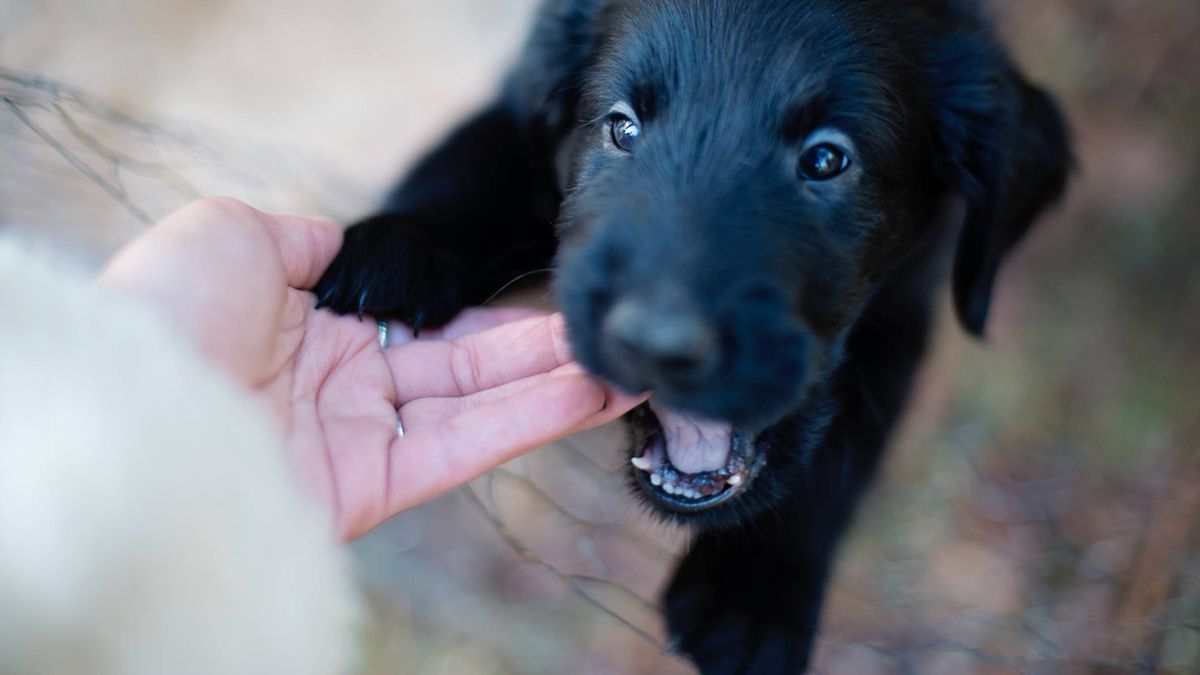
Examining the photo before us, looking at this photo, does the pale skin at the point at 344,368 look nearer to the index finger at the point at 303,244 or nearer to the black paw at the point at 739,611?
the index finger at the point at 303,244

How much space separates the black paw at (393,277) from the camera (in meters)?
1.41

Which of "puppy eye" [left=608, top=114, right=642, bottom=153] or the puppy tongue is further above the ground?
"puppy eye" [left=608, top=114, right=642, bottom=153]

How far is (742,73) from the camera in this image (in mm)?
1274

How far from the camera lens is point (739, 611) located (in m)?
1.56

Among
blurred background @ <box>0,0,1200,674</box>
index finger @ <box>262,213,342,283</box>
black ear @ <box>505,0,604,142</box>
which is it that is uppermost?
black ear @ <box>505,0,604,142</box>

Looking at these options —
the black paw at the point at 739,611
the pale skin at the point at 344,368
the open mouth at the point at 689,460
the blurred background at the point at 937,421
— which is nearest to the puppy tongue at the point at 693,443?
the open mouth at the point at 689,460

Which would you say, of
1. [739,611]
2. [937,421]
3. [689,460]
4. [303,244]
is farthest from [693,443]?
[937,421]

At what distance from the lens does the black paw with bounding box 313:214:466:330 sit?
141 centimetres

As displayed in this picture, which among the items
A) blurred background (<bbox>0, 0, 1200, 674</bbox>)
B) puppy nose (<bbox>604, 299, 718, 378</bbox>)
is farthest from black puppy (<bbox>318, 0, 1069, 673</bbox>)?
blurred background (<bbox>0, 0, 1200, 674</bbox>)

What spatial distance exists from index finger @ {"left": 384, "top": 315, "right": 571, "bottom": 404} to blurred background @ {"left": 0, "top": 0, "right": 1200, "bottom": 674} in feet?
1.49

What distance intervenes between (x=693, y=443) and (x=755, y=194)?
1.23 feet

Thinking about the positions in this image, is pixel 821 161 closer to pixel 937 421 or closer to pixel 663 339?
pixel 663 339

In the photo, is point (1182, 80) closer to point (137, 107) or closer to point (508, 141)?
point (508, 141)

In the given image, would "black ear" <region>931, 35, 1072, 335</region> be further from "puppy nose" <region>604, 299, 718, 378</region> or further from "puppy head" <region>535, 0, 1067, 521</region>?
"puppy nose" <region>604, 299, 718, 378</region>
